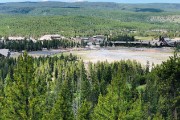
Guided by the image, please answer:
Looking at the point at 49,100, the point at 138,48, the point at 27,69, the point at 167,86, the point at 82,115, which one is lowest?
the point at 138,48

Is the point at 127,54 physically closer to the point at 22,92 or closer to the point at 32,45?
the point at 32,45

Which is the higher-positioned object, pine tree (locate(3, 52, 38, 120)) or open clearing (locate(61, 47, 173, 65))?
pine tree (locate(3, 52, 38, 120))

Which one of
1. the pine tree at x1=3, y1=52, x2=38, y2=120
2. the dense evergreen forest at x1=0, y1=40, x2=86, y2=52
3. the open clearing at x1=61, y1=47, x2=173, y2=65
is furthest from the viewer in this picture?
the dense evergreen forest at x1=0, y1=40, x2=86, y2=52

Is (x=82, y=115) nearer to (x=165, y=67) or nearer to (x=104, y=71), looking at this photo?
(x=165, y=67)

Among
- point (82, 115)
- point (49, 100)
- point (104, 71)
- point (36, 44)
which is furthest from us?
point (36, 44)

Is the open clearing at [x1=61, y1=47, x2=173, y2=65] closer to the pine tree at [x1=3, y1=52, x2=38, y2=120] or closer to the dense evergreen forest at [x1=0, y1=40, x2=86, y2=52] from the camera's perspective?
the dense evergreen forest at [x1=0, y1=40, x2=86, y2=52]

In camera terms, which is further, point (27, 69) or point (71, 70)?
point (71, 70)

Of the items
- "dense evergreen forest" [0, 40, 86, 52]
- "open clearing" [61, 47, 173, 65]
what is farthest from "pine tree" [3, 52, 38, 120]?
"dense evergreen forest" [0, 40, 86, 52]

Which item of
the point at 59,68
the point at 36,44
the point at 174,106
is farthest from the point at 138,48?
the point at 174,106

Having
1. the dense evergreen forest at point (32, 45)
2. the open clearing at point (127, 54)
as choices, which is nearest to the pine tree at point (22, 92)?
the open clearing at point (127, 54)

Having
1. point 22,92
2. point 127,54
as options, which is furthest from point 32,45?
point 22,92

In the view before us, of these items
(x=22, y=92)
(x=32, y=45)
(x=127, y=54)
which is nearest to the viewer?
(x=22, y=92)
